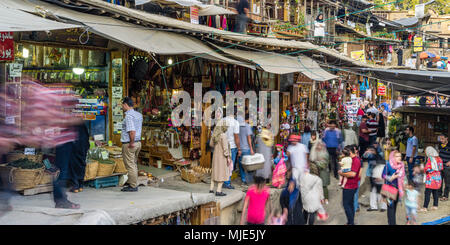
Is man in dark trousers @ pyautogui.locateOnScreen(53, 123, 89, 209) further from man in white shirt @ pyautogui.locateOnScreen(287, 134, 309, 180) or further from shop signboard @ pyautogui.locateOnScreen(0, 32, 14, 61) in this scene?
man in white shirt @ pyautogui.locateOnScreen(287, 134, 309, 180)

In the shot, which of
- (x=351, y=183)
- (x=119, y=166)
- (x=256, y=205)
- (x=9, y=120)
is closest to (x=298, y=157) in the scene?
(x=351, y=183)

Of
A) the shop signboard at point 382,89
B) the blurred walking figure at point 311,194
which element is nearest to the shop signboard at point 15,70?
the blurred walking figure at point 311,194

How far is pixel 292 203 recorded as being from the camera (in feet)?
22.5

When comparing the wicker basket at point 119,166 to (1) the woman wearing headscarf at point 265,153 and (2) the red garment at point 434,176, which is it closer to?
(1) the woman wearing headscarf at point 265,153

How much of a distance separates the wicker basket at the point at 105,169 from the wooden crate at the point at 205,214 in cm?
177

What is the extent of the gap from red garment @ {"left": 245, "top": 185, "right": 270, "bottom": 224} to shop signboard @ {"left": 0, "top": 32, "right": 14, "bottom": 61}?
15.1 feet

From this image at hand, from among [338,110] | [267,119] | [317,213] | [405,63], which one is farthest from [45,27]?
[405,63]

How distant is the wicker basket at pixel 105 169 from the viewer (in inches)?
277

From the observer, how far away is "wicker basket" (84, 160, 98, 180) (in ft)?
22.2

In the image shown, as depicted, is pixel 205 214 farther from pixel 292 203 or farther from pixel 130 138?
pixel 130 138

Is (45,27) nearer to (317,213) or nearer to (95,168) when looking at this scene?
(95,168)

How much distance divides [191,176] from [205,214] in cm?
219

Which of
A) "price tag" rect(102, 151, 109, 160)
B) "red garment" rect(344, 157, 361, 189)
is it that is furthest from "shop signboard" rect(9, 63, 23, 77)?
"red garment" rect(344, 157, 361, 189)

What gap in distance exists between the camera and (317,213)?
7.02 metres
